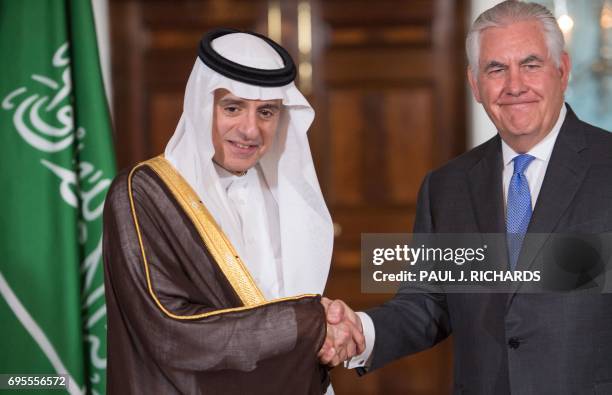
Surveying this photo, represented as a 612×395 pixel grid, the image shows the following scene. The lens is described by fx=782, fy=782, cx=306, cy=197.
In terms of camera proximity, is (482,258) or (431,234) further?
(431,234)

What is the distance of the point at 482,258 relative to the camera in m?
2.20

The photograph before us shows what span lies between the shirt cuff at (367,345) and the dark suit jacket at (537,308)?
2 centimetres

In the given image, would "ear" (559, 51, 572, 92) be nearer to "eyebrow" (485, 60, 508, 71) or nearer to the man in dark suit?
the man in dark suit

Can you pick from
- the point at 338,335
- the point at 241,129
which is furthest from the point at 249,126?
the point at 338,335

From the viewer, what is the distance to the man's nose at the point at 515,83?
6.96ft

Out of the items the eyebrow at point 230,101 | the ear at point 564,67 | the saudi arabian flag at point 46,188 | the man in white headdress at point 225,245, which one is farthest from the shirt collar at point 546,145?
the saudi arabian flag at point 46,188


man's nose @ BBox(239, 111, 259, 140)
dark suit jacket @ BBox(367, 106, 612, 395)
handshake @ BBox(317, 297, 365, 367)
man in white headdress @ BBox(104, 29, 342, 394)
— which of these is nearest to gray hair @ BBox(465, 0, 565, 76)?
dark suit jacket @ BBox(367, 106, 612, 395)

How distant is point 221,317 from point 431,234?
80 centimetres

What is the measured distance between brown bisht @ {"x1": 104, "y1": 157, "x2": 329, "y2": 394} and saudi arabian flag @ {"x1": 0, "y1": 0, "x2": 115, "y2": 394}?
826mm

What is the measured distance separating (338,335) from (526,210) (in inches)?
24.7

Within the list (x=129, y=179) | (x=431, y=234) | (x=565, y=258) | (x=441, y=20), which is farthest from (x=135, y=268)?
(x=441, y=20)

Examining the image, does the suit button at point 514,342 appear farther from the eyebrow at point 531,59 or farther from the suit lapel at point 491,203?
the eyebrow at point 531,59

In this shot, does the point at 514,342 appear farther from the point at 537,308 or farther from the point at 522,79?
the point at 522,79

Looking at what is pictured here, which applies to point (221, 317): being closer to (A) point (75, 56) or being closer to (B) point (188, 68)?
(A) point (75, 56)
